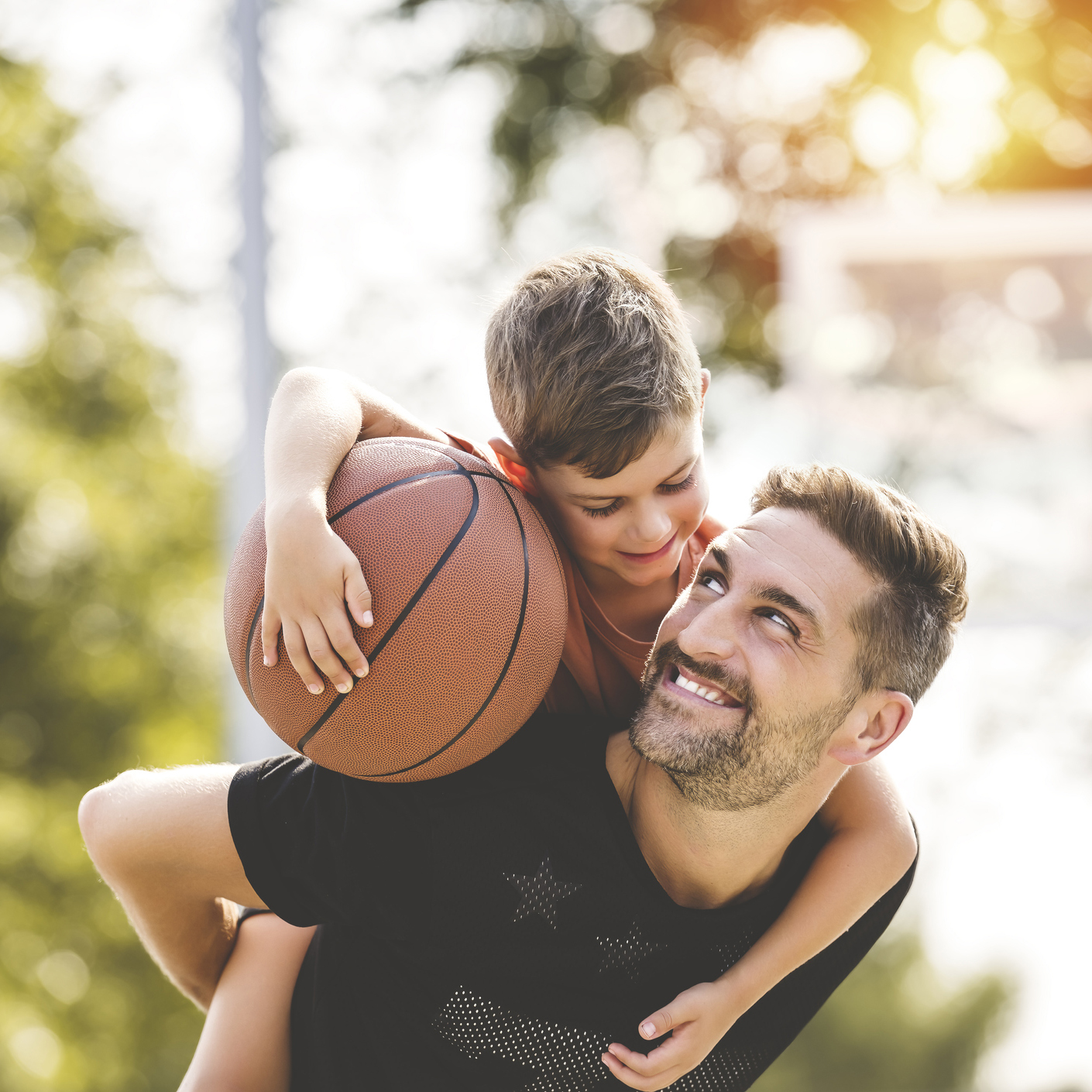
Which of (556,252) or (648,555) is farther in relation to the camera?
(556,252)

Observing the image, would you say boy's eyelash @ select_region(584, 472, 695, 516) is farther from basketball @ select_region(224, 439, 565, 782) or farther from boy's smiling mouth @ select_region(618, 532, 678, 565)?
basketball @ select_region(224, 439, 565, 782)

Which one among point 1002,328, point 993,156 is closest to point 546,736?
point 1002,328

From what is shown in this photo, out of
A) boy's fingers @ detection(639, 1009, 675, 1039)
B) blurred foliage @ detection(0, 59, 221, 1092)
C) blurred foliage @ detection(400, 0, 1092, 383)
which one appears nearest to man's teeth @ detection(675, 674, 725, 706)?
boy's fingers @ detection(639, 1009, 675, 1039)

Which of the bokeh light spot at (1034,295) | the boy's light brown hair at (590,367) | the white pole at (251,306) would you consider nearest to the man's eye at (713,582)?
the boy's light brown hair at (590,367)

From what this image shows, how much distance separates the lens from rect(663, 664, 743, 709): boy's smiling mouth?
2.00 metres

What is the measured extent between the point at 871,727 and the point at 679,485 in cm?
59

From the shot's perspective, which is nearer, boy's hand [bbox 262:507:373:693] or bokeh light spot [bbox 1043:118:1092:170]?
boy's hand [bbox 262:507:373:693]

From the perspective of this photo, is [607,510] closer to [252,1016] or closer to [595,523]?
[595,523]

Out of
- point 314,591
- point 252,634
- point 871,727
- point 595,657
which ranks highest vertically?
point 314,591

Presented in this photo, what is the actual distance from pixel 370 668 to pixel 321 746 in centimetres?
17

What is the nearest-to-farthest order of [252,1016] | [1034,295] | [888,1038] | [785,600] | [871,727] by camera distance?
[785,600] < [871,727] < [252,1016] < [1034,295] < [888,1038]

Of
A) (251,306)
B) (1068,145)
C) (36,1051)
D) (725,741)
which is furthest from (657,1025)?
(36,1051)

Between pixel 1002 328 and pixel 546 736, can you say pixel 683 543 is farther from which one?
pixel 1002 328

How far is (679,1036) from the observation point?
1.93 meters
